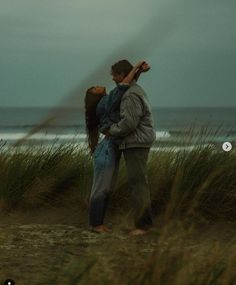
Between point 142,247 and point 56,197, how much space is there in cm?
248

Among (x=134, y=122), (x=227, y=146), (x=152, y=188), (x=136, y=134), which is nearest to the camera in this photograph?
(x=134, y=122)

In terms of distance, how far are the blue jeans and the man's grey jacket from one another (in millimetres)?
243

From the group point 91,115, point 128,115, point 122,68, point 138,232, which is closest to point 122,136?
point 128,115

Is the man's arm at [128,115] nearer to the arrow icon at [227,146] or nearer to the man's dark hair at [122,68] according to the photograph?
the man's dark hair at [122,68]

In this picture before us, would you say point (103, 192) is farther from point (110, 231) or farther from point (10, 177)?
point (10, 177)

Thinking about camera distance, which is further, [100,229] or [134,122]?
[100,229]

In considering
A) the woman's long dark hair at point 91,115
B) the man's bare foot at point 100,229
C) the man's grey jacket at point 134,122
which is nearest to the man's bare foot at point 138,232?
the man's bare foot at point 100,229

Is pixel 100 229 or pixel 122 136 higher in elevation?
pixel 122 136

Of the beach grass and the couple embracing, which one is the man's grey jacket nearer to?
the couple embracing

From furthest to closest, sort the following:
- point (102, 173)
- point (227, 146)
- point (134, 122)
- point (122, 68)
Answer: point (227, 146)
point (102, 173)
point (122, 68)
point (134, 122)

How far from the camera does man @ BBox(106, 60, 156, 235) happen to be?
258 inches

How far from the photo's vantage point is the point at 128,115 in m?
6.52

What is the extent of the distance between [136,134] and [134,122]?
16cm

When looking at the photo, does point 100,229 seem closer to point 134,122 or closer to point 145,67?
point 134,122
